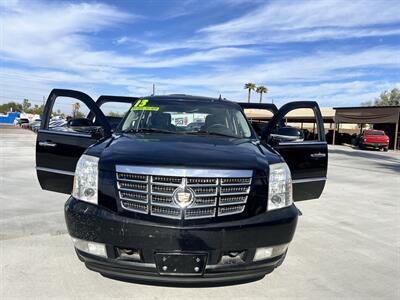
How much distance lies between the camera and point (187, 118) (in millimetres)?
4766

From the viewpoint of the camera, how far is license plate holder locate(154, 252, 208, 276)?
9.41 ft

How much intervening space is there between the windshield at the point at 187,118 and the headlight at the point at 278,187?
1.12m

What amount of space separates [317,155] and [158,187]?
8.77ft

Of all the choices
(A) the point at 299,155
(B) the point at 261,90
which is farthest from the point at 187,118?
(B) the point at 261,90

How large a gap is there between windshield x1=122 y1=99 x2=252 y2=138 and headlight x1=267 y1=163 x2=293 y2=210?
3.68 ft

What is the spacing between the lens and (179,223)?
293cm

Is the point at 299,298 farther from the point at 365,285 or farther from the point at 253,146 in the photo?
the point at 253,146

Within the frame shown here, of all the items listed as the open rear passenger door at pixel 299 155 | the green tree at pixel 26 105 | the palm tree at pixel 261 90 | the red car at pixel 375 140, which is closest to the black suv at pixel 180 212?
the open rear passenger door at pixel 299 155

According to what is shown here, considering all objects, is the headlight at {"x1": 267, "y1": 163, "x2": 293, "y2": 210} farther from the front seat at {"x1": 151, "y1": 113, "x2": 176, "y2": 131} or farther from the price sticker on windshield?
the price sticker on windshield

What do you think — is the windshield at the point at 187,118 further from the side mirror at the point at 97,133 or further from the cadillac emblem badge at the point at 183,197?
the cadillac emblem badge at the point at 183,197

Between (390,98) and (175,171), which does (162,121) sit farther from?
(390,98)

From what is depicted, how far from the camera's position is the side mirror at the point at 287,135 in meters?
4.67

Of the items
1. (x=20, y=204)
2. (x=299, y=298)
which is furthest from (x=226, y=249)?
(x=20, y=204)

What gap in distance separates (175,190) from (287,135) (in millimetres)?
2174
